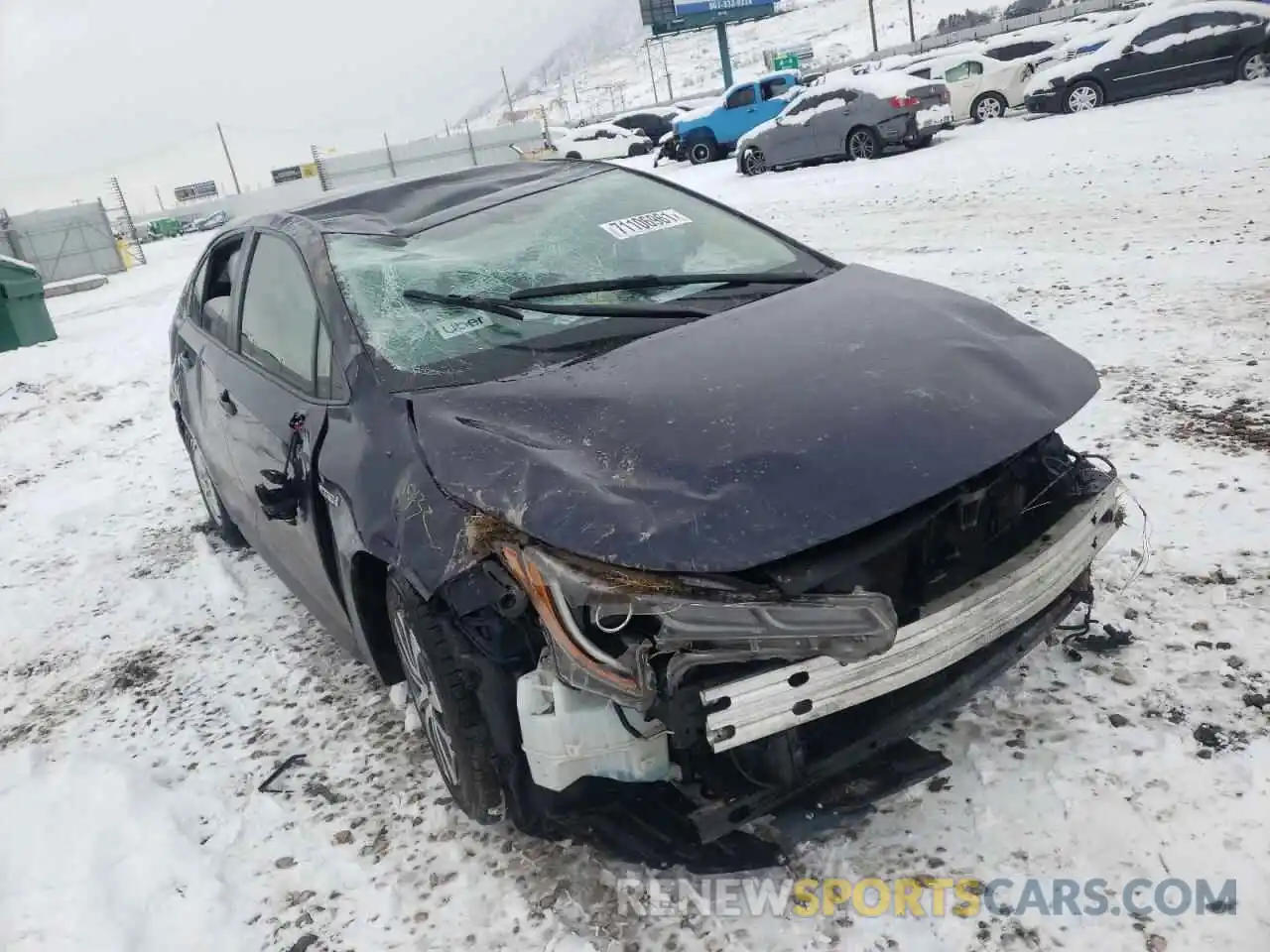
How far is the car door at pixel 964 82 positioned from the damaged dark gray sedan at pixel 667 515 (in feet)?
56.0

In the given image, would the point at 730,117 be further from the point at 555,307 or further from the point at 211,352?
the point at 555,307

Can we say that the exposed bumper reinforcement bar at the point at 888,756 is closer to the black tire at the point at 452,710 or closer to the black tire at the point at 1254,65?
the black tire at the point at 452,710

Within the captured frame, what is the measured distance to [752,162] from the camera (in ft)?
54.2

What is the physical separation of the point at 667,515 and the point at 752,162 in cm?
1587

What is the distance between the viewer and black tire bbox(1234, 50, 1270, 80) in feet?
43.8

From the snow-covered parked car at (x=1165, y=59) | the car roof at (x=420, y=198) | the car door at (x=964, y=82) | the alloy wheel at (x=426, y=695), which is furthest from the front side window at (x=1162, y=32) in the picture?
the alloy wheel at (x=426, y=695)

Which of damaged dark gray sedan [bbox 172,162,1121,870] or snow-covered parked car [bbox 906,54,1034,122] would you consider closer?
damaged dark gray sedan [bbox 172,162,1121,870]

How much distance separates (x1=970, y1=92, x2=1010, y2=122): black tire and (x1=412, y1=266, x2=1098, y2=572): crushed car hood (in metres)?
17.3

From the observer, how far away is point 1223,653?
2.59 meters

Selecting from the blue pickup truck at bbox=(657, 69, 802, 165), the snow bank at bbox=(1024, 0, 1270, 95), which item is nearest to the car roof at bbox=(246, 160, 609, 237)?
the snow bank at bbox=(1024, 0, 1270, 95)

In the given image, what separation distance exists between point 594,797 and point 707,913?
36 cm

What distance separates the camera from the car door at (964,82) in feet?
57.7

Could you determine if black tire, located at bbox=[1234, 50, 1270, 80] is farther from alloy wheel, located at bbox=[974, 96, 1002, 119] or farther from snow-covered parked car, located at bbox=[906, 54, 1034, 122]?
alloy wheel, located at bbox=[974, 96, 1002, 119]

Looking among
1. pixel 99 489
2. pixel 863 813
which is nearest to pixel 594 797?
pixel 863 813
